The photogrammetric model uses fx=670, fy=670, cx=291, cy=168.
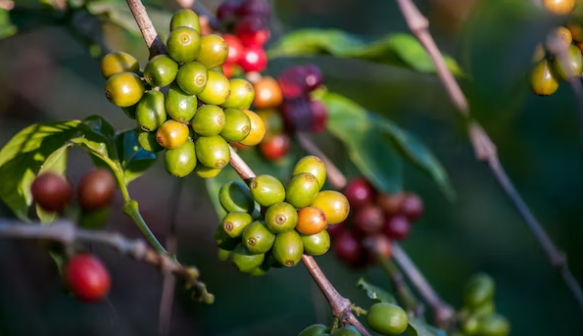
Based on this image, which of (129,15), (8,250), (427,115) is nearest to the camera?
(129,15)

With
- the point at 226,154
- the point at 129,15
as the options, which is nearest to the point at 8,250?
the point at 129,15

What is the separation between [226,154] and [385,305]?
0.48 meters

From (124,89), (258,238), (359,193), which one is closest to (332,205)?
(258,238)

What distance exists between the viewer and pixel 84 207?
3.77 ft

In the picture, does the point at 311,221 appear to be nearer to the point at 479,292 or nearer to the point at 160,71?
the point at 160,71

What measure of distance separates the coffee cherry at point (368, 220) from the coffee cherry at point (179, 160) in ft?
4.21

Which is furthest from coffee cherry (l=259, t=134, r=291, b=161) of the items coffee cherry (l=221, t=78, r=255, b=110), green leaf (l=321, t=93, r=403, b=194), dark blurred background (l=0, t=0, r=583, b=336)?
dark blurred background (l=0, t=0, r=583, b=336)

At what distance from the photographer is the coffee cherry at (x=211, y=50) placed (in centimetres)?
143

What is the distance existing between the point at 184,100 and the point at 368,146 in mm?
1235

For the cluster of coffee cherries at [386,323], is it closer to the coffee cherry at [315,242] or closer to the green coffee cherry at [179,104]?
the coffee cherry at [315,242]

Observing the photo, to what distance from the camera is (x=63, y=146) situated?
152 centimetres

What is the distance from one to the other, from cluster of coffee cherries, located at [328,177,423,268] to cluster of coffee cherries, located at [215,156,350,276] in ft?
3.66

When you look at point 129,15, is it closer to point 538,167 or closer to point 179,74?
point 179,74

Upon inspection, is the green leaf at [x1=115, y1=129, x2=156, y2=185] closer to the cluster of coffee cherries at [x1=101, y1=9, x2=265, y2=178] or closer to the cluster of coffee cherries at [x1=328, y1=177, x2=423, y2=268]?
the cluster of coffee cherries at [x1=101, y1=9, x2=265, y2=178]
